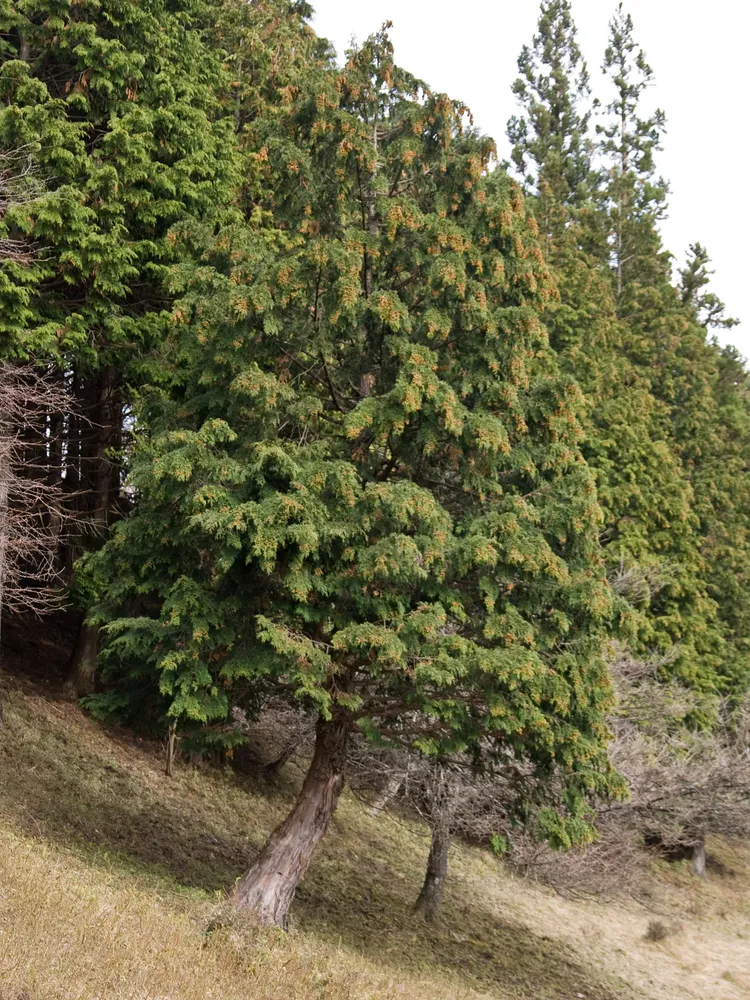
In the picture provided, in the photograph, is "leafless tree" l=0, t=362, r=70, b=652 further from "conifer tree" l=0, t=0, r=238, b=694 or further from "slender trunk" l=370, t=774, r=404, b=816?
Result: "slender trunk" l=370, t=774, r=404, b=816

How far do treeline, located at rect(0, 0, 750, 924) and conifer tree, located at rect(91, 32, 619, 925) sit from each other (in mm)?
37

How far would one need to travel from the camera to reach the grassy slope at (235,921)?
21.7 feet

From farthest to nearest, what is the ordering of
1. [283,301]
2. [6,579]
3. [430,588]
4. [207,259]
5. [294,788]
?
[294,788] < [6,579] < [207,259] < [283,301] < [430,588]

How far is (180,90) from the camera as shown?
541 inches

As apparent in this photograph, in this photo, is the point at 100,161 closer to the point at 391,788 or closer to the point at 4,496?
the point at 4,496

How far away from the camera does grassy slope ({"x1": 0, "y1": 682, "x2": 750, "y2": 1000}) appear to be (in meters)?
6.61

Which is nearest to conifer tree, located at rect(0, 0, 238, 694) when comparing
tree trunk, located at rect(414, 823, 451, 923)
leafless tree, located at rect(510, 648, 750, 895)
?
tree trunk, located at rect(414, 823, 451, 923)

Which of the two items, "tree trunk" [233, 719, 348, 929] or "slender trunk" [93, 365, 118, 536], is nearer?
"tree trunk" [233, 719, 348, 929]

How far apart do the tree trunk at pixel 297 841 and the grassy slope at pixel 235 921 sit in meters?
0.37

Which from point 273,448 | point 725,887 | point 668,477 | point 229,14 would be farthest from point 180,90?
point 725,887

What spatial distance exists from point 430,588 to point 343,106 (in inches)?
241

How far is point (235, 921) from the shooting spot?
8562 mm

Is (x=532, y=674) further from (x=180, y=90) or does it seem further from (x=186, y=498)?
(x=180, y=90)

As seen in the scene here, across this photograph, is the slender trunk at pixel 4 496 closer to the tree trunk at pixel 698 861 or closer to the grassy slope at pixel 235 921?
the grassy slope at pixel 235 921
